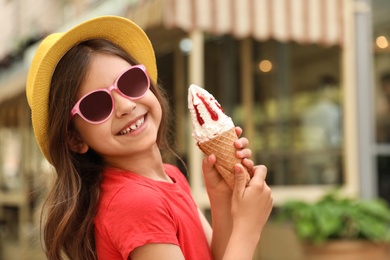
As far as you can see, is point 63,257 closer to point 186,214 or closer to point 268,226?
point 186,214

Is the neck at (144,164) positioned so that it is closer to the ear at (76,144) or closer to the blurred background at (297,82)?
the ear at (76,144)

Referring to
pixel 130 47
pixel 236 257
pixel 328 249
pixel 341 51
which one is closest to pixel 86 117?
pixel 130 47

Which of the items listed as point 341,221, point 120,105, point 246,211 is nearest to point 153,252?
point 246,211

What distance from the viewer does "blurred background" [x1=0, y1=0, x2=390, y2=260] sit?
6461mm

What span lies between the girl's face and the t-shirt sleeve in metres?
0.15

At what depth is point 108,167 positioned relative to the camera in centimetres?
190

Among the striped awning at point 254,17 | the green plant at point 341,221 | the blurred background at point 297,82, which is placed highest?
the striped awning at point 254,17

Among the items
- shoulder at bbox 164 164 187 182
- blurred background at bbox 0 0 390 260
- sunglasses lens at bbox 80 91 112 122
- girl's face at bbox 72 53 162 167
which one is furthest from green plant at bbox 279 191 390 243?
sunglasses lens at bbox 80 91 112 122

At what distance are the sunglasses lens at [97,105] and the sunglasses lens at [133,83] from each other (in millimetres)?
52

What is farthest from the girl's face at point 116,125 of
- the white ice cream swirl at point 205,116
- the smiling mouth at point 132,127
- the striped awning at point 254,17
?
the striped awning at point 254,17

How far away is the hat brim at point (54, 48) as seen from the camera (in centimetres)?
185

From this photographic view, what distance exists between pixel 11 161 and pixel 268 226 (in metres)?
7.26

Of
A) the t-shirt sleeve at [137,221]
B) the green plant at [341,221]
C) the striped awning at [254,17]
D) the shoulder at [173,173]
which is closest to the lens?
the t-shirt sleeve at [137,221]

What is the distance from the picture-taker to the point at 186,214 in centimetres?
187
